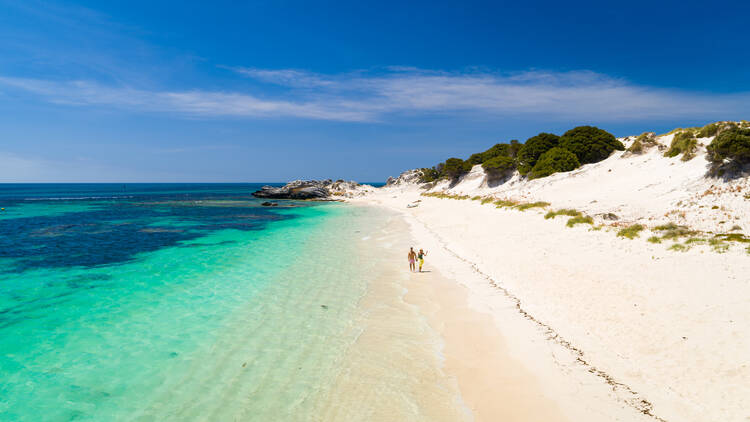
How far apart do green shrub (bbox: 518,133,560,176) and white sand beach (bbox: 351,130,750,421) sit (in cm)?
3426

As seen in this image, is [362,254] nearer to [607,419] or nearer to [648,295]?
[648,295]

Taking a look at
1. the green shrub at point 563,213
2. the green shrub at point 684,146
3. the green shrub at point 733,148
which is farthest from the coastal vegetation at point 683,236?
the green shrub at point 684,146

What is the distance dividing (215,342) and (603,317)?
1335 centimetres

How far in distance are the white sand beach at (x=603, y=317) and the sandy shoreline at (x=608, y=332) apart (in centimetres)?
3

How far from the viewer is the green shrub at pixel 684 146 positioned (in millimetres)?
29875

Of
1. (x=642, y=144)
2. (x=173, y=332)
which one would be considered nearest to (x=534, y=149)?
(x=642, y=144)

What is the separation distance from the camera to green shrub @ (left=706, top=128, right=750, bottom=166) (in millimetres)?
21469

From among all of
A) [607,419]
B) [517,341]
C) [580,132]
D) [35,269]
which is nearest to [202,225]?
[35,269]

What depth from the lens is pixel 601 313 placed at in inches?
436

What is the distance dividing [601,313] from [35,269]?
31.6 m

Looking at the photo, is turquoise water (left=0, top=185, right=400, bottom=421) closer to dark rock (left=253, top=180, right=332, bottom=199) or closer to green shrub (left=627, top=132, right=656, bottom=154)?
green shrub (left=627, top=132, right=656, bottom=154)

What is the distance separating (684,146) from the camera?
31.5 m

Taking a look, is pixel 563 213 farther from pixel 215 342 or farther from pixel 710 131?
pixel 215 342

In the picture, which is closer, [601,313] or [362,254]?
[601,313]
